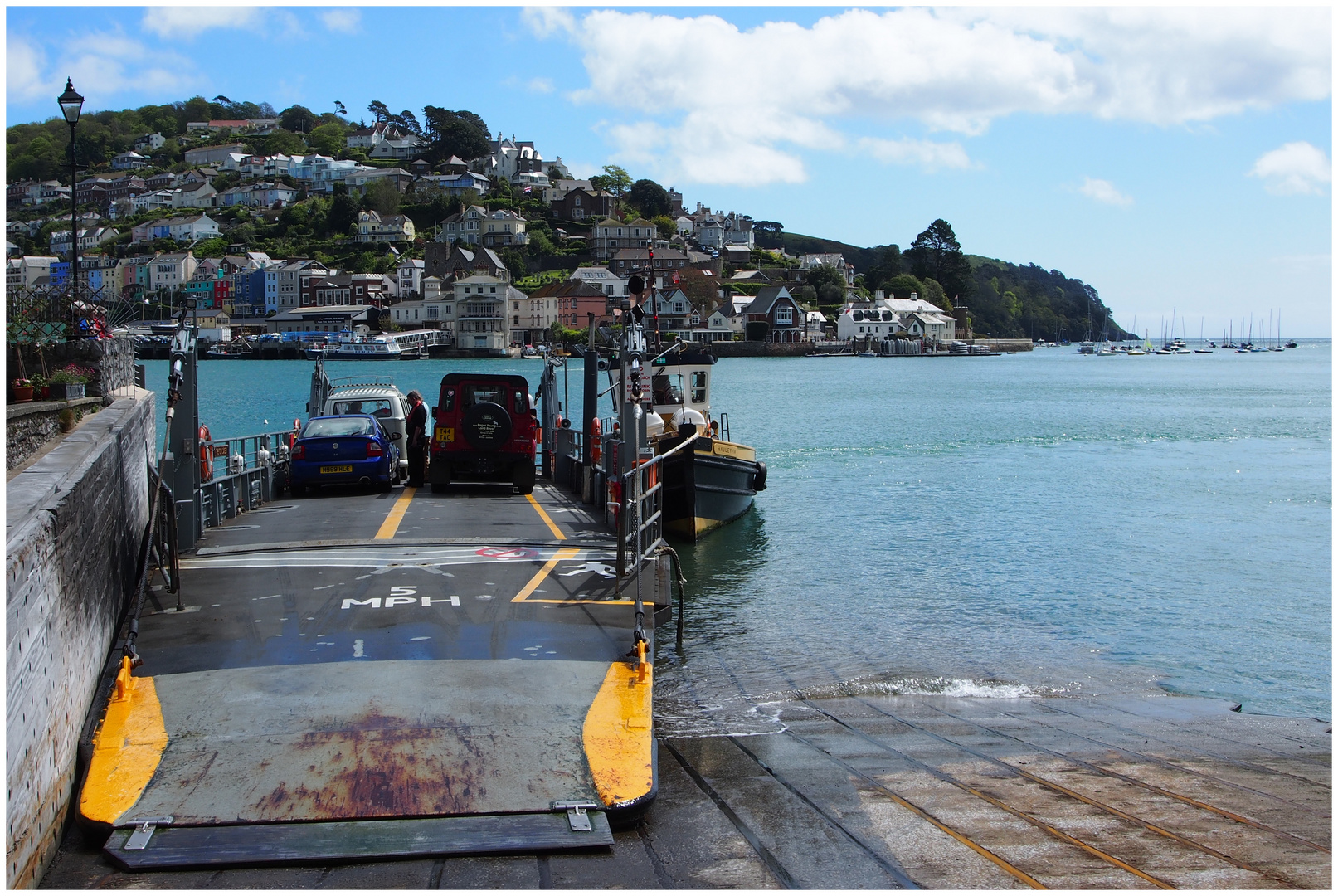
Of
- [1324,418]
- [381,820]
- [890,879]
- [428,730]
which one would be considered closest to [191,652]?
[428,730]

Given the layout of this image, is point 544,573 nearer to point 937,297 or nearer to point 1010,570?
point 1010,570

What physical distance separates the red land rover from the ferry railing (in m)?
2.79

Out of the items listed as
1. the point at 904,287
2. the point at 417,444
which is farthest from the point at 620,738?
the point at 904,287

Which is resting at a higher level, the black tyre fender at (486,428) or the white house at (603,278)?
the white house at (603,278)

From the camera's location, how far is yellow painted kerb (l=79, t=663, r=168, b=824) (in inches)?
259

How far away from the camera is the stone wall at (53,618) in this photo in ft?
18.7

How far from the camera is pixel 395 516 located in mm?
15555

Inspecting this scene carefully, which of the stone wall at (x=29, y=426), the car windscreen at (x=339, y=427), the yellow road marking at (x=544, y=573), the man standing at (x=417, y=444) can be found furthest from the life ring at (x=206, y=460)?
the yellow road marking at (x=544, y=573)

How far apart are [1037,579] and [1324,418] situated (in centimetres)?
5841

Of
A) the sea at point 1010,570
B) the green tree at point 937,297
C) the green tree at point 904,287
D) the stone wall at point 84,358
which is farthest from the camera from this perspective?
the green tree at point 937,297

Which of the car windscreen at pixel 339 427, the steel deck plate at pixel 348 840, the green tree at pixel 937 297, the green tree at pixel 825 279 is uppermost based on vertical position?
the green tree at pixel 825 279

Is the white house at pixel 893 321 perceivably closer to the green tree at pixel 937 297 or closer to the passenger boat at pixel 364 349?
the green tree at pixel 937 297

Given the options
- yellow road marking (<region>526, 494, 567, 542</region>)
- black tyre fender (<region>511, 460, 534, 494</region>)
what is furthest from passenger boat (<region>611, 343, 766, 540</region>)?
yellow road marking (<region>526, 494, 567, 542</region>)

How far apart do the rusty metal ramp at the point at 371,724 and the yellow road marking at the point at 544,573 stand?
0.14 feet
